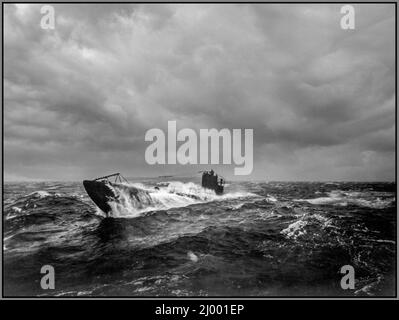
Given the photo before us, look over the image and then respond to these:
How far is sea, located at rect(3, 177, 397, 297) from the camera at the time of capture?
13.1 m

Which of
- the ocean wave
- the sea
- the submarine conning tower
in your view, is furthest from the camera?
the submarine conning tower

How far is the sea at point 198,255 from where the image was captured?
43.0ft

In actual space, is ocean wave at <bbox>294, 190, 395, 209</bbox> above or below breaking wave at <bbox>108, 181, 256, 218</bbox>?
below

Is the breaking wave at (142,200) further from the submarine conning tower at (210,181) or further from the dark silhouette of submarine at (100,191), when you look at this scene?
the submarine conning tower at (210,181)

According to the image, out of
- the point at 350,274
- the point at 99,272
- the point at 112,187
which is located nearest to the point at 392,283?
the point at 350,274

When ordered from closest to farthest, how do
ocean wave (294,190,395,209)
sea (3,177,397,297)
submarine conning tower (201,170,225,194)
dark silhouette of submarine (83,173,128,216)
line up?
sea (3,177,397,297) → dark silhouette of submarine (83,173,128,216) → ocean wave (294,190,395,209) → submarine conning tower (201,170,225,194)

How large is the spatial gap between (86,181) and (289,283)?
19632 mm

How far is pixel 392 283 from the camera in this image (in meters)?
13.5

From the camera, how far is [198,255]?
1619 centimetres

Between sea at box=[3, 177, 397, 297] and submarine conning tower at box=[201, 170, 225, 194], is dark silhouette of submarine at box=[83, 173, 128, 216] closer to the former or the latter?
sea at box=[3, 177, 397, 297]

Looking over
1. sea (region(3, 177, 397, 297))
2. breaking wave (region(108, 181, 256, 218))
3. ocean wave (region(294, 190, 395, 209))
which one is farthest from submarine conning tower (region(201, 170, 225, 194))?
sea (region(3, 177, 397, 297))

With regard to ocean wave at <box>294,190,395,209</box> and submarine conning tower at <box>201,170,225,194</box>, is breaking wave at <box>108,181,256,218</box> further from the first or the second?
ocean wave at <box>294,190,395,209</box>

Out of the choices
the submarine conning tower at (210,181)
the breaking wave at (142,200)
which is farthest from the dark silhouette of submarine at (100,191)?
the submarine conning tower at (210,181)

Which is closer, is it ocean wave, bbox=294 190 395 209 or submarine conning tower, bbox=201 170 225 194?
ocean wave, bbox=294 190 395 209
